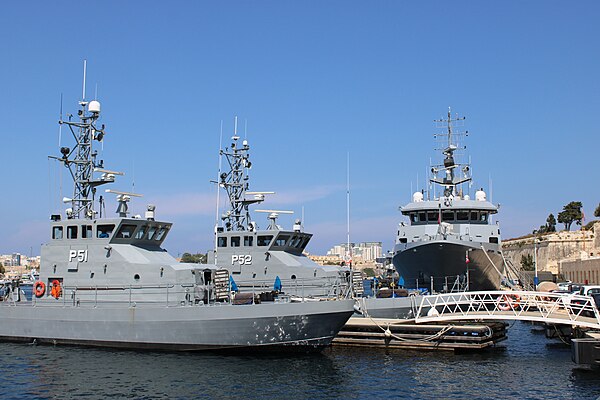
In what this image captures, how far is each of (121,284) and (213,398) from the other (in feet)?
29.2

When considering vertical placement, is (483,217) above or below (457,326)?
above

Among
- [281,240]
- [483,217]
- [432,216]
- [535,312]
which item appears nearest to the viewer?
[535,312]

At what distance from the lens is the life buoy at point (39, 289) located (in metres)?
25.1

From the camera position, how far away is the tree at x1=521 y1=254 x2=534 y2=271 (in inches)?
3432

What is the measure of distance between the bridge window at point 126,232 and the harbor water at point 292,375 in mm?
4434

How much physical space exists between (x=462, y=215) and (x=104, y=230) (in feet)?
73.3

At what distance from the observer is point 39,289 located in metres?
25.2

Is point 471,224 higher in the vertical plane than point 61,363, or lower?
higher

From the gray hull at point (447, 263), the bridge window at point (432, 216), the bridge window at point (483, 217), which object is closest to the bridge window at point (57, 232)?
the gray hull at point (447, 263)

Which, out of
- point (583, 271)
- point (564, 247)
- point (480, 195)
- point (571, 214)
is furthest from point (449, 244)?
point (571, 214)

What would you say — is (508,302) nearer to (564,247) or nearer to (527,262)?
(564,247)

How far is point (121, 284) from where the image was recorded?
78.8 ft

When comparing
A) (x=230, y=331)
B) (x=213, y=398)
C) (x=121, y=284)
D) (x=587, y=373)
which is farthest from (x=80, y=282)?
(x=587, y=373)

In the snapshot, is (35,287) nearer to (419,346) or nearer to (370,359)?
(370,359)
